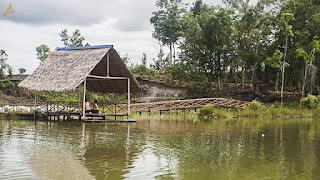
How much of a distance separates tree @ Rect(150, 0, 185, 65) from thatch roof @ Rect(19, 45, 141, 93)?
18049 mm

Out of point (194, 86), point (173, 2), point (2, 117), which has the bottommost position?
point (2, 117)

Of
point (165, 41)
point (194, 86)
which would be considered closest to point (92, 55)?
point (194, 86)

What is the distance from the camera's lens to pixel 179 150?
7852 millimetres

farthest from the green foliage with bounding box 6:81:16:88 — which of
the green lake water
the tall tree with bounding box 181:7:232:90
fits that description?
the green lake water

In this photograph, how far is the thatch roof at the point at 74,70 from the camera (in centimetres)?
1523

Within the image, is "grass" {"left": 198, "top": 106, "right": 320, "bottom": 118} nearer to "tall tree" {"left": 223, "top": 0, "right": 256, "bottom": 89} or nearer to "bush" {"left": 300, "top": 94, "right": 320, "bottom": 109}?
"bush" {"left": 300, "top": 94, "right": 320, "bottom": 109}

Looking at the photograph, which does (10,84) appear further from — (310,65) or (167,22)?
(310,65)

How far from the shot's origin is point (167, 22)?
35.4 metres

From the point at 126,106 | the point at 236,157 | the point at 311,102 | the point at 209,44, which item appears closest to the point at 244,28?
the point at 209,44

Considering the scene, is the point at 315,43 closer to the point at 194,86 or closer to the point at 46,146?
the point at 194,86

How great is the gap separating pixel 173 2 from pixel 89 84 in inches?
844

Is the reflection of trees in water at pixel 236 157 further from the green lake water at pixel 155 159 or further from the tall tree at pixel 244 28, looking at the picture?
the tall tree at pixel 244 28

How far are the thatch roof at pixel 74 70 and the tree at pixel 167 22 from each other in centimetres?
1805

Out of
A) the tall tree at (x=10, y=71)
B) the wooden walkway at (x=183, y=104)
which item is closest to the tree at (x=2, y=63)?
the tall tree at (x=10, y=71)
